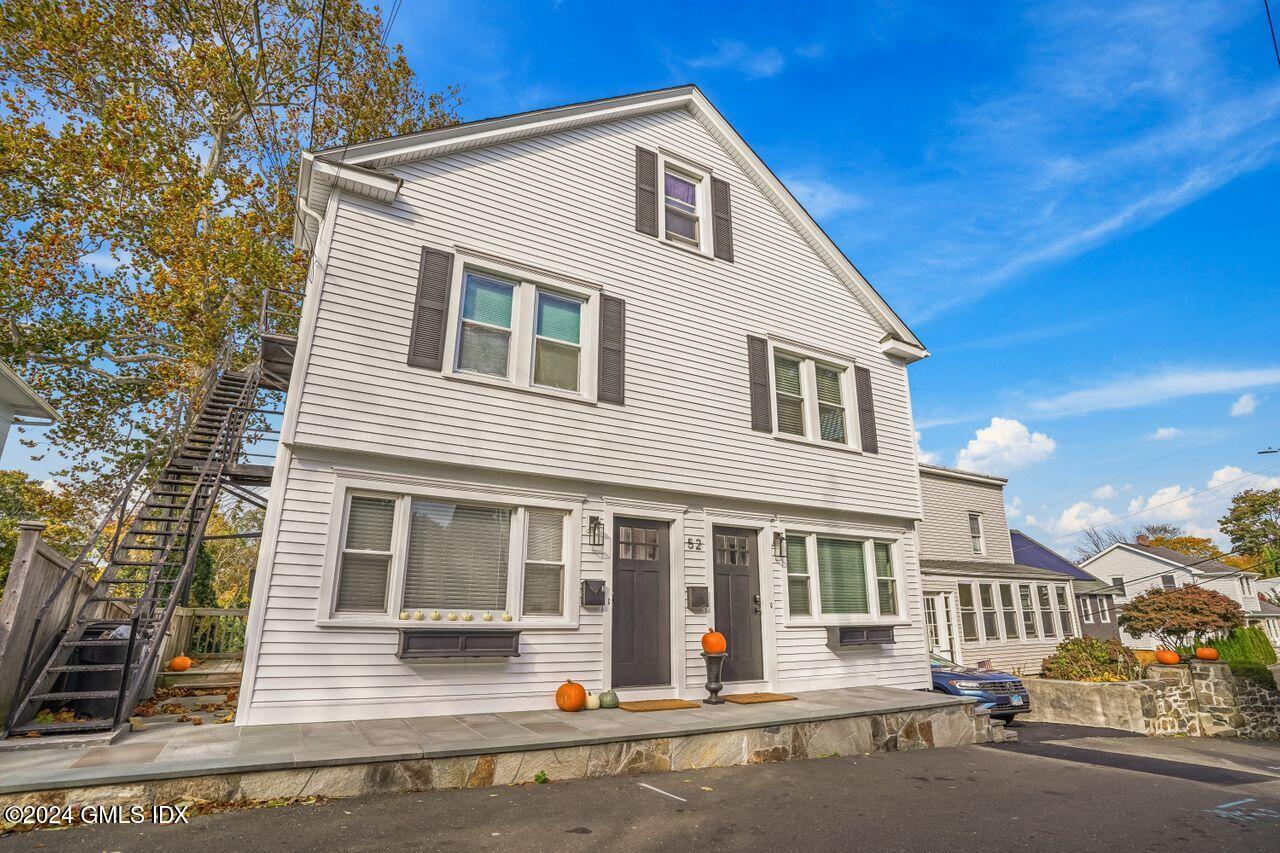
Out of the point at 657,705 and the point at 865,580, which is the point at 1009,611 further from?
the point at 657,705

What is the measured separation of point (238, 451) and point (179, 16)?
15.1 metres

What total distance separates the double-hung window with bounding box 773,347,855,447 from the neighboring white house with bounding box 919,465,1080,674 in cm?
867

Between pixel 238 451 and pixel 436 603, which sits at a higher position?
pixel 238 451

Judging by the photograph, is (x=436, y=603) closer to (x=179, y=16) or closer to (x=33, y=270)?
(x=33, y=270)

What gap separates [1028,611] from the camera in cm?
1973

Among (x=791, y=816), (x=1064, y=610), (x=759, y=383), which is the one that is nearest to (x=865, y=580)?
(x=759, y=383)

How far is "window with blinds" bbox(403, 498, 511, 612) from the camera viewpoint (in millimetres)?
7180

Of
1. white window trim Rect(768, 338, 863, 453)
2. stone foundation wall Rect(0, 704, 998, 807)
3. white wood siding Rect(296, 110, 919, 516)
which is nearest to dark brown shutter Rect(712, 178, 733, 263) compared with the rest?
white wood siding Rect(296, 110, 919, 516)

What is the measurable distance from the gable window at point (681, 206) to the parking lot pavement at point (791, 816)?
26.6 ft

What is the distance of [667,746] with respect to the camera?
620 cm

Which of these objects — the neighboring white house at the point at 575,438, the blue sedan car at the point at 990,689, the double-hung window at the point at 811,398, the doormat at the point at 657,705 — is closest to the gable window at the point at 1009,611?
the blue sedan car at the point at 990,689

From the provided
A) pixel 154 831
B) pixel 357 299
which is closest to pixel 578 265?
pixel 357 299

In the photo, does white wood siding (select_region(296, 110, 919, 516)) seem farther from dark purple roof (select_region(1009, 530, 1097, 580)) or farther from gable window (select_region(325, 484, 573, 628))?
dark purple roof (select_region(1009, 530, 1097, 580))

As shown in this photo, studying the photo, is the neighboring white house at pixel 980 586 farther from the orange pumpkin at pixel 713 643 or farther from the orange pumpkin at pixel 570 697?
the orange pumpkin at pixel 570 697
